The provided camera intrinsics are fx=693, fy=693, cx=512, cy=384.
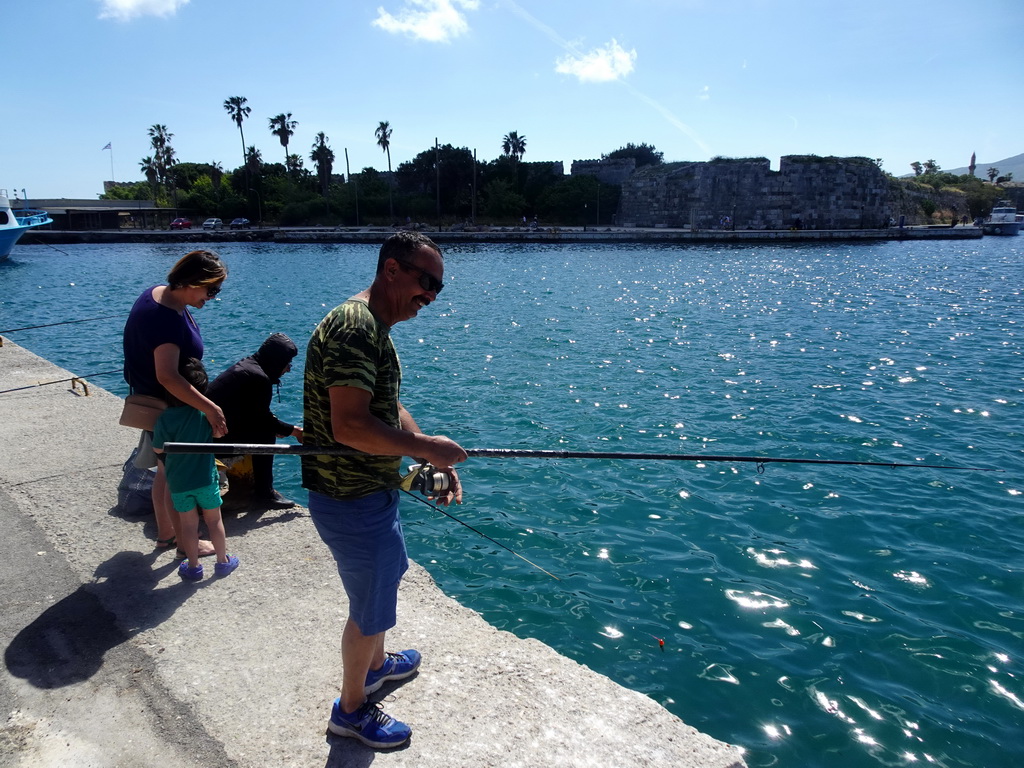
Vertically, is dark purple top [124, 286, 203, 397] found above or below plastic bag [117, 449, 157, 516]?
above

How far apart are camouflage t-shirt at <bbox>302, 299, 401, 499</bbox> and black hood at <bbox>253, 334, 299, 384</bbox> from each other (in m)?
2.27

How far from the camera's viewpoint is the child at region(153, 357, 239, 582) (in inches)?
141

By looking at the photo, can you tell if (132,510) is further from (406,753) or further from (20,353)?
(20,353)

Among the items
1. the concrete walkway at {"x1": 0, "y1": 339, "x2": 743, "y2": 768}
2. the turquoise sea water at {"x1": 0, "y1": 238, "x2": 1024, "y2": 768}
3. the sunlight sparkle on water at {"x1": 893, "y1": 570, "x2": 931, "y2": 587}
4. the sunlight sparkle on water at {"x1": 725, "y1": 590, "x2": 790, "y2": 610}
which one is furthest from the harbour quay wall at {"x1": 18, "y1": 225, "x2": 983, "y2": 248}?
the concrete walkway at {"x1": 0, "y1": 339, "x2": 743, "y2": 768}

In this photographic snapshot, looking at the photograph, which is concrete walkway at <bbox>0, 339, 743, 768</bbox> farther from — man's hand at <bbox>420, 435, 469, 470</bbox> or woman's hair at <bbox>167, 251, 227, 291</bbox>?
woman's hair at <bbox>167, 251, 227, 291</bbox>

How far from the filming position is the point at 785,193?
228ft

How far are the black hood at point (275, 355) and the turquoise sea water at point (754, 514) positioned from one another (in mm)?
2066

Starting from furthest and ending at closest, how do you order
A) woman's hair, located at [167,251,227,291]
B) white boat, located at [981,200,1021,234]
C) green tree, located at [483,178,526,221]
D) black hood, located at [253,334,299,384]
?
green tree, located at [483,178,526,221] → white boat, located at [981,200,1021,234] → black hood, located at [253,334,299,384] → woman's hair, located at [167,251,227,291]

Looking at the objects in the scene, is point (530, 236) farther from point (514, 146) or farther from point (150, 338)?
point (150, 338)

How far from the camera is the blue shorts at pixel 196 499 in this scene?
3.61 meters

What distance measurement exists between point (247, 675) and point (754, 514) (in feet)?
17.0

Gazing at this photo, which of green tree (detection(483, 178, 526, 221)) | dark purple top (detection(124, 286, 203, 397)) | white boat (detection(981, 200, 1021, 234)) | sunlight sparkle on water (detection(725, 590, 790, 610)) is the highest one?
green tree (detection(483, 178, 526, 221))

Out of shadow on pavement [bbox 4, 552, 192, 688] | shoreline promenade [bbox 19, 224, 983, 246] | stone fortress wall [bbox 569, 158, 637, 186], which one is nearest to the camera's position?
shadow on pavement [bbox 4, 552, 192, 688]

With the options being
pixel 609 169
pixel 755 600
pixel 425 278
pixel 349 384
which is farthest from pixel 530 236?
pixel 349 384
